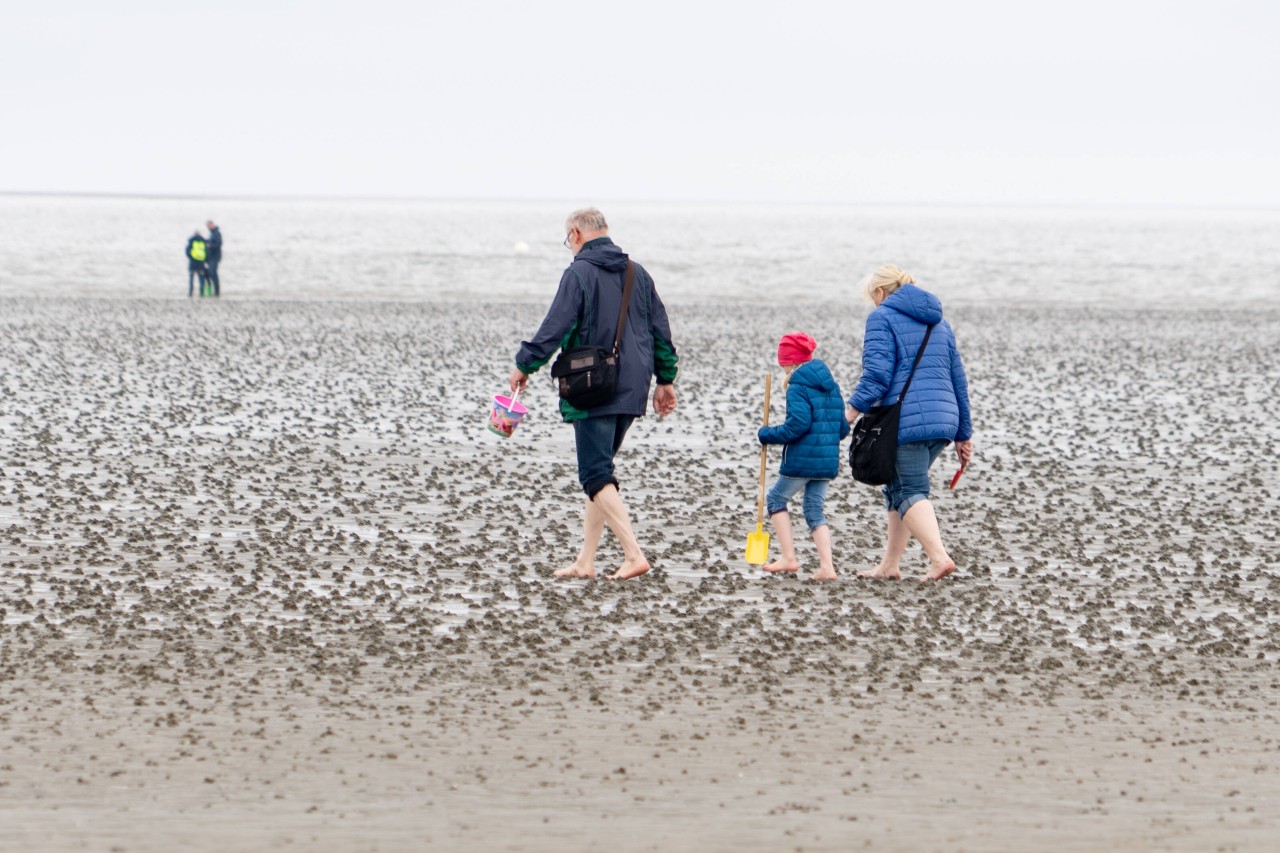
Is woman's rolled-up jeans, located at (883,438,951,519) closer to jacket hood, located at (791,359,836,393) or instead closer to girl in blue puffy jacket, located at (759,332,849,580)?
girl in blue puffy jacket, located at (759,332,849,580)

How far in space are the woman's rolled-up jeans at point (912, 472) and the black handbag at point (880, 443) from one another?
0.07 metres

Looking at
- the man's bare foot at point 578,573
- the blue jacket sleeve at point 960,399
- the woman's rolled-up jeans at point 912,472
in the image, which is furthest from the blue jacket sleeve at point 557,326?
the blue jacket sleeve at point 960,399

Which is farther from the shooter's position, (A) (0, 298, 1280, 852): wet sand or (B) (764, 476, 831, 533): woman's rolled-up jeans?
(B) (764, 476, 831, 533): woman's rolled-up jeans

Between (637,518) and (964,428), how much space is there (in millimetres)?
2943

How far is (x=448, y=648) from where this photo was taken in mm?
7500

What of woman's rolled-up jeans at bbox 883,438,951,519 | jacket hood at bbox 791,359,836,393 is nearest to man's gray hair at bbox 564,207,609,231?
jacket hood at bbox 791,359,836,393

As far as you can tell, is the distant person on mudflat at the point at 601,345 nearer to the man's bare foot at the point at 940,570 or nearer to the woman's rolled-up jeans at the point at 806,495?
the woman's rolled-up jeans at the point at 806,495

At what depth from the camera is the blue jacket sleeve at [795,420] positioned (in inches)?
361

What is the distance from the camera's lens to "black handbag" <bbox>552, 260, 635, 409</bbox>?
8773mm

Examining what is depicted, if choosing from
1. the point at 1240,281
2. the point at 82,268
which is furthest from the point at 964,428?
the point at 1240,281

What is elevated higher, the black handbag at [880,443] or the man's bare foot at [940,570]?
the black handbag at [880,443]

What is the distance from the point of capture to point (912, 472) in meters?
9.09

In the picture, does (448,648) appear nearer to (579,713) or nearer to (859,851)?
(579,713)

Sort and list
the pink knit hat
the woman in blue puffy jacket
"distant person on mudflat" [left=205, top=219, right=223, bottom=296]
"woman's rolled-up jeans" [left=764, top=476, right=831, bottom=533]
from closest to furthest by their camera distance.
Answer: the woman in blue puffy jacket, the pink knit hat, "woman's rolled-up jeans" [left=764, top=476, right=831, bottom=533], "distant person on mudflat" [left=205, top=219, right=223, bottom=296]
